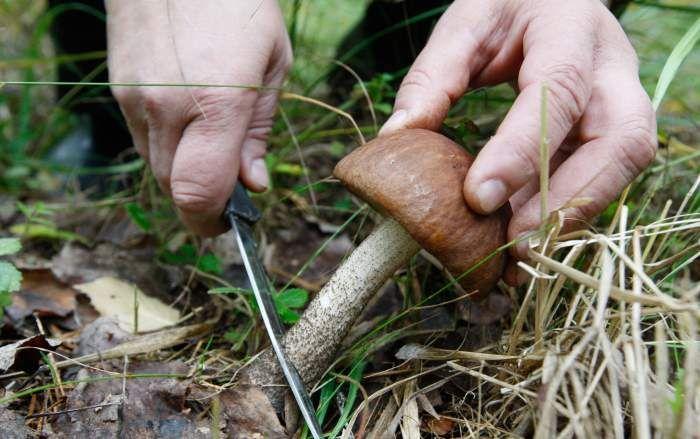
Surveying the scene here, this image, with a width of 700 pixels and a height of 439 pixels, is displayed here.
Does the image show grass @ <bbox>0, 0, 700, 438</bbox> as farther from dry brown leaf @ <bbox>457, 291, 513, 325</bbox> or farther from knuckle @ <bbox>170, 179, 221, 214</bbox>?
knuckle @ <bbox>170, 179, 221, 214</bbox>

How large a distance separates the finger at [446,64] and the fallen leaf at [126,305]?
1.11m

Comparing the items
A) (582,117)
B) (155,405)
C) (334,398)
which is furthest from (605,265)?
(155,405)

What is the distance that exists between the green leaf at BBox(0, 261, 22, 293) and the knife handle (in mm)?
652

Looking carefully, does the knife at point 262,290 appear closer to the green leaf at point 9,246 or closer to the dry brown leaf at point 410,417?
the dry brown leaf at point 410,417

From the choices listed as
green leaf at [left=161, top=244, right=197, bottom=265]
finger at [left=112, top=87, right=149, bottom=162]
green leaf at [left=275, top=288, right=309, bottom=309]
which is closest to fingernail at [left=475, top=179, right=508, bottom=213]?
green leaf at [left=275, top=288, right=309, bottom=309]

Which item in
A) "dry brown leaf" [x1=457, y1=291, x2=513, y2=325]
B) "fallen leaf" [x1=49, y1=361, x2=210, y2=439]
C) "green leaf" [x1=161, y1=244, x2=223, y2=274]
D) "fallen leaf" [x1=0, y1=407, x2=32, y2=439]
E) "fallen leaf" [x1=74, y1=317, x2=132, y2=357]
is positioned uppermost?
"fallen leaf" [x1=0, y1=407, x2=32, y2=439]

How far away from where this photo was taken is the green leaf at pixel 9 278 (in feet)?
5.33

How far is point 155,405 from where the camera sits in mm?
1589

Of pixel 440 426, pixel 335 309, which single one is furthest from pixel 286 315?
pixel 440 426

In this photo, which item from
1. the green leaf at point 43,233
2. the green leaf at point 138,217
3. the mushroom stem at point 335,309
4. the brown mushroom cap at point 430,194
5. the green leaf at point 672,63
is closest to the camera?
the brown mushroom cap at point 430,194

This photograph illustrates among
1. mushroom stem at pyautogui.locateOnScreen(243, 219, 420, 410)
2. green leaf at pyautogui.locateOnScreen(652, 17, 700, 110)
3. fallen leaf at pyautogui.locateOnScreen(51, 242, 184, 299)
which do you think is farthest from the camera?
fallen leaf at pyautogui.locateOnScreen(51, 242, 184, 299)

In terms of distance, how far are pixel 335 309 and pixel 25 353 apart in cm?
90

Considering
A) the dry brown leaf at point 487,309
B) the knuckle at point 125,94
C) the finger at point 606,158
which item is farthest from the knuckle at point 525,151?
the knuckle at point 125,94

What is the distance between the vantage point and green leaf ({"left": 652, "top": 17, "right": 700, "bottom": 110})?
1.76 metres
